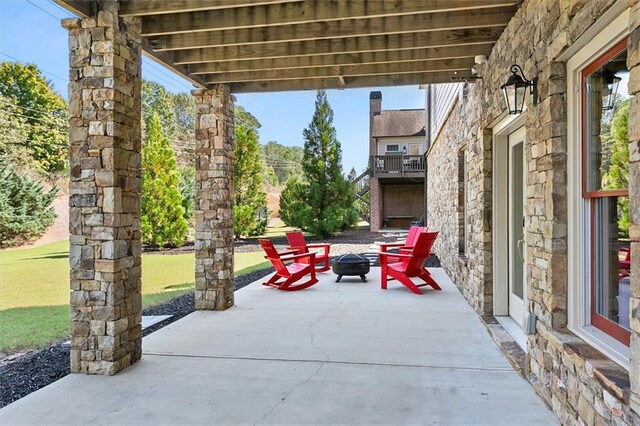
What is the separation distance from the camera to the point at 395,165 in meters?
19.2

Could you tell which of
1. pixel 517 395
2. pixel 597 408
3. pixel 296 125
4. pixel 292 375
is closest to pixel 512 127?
pixel 517 395

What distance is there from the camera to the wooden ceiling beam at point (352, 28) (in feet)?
12.7

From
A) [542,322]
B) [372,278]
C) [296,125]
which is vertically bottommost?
[372,278]

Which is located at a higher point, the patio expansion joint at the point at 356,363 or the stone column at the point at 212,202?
the stone column at the point at 212,202

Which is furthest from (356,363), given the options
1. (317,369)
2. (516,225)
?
(516,225)

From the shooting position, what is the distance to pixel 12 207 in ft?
51.8

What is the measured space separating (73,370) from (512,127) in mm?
4481

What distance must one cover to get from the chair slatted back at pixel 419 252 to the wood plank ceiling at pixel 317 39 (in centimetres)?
226

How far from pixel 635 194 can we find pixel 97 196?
3.53 metres

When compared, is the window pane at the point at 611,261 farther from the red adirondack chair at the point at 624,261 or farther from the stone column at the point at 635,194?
the stone column at the point at 635,194

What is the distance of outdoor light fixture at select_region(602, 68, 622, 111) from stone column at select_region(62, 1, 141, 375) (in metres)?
3.42

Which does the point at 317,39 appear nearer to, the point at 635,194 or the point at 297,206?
the point at 635,194

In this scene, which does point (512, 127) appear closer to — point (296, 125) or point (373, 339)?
point (373, 339)

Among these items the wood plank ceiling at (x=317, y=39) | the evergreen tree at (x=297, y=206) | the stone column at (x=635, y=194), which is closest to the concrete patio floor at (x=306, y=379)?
the stone column at (x=635, y=194)
